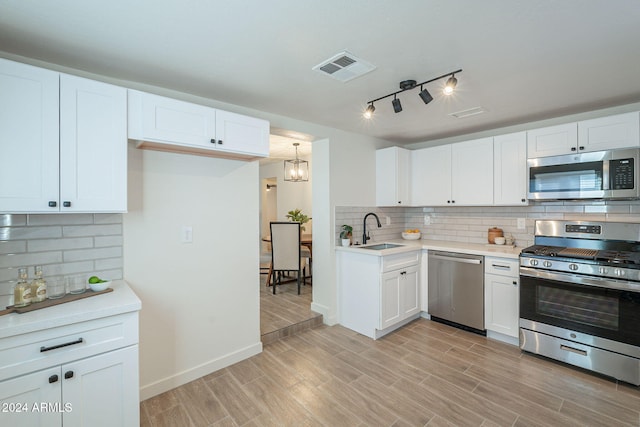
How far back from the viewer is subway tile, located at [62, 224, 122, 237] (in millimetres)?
1940

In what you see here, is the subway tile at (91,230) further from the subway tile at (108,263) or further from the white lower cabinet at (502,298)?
the white lower cabinet at (502,298)

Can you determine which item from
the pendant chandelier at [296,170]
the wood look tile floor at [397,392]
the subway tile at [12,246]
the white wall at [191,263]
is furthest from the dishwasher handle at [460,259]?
the subway tile at [12,246]

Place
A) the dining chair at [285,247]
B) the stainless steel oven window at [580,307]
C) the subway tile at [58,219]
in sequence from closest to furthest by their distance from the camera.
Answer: the subway tile at [58,219] → the stainless steel oven window at [580,307] → the dining chair at [285,247]

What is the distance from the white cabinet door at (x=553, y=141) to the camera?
112 inches

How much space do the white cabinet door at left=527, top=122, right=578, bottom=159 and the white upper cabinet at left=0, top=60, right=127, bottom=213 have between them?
12.1 feet

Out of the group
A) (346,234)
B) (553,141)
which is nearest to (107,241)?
(346,234)

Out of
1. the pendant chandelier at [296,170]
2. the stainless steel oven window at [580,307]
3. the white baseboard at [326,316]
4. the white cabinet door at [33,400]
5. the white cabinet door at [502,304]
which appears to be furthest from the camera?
the pendant chandelier at [296,170]

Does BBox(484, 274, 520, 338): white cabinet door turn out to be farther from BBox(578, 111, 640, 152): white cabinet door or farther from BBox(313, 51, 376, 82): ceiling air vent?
BBox(313, 51, 376, 82): ceiling air vent

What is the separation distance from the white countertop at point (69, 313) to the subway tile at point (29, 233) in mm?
506

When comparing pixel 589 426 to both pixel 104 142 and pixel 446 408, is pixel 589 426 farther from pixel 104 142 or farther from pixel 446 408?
pixel 104 142

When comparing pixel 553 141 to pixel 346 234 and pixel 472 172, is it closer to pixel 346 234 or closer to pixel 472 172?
pixel 472 172

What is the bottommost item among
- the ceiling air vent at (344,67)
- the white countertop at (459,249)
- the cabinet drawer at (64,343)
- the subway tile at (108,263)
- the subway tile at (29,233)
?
the cabinet drawer at (64,343)

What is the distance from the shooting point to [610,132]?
105 inches

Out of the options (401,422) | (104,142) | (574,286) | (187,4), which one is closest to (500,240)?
(574,286)
